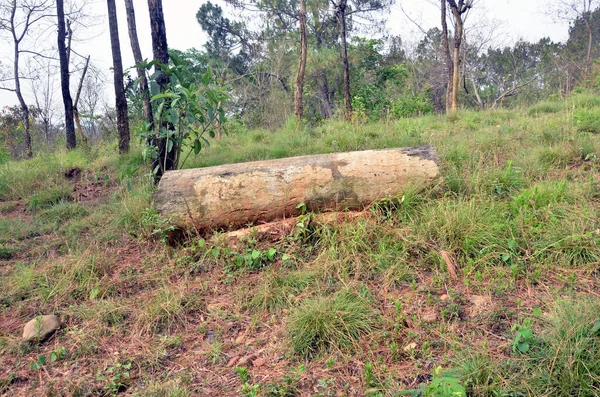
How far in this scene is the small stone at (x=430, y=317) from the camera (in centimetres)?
220

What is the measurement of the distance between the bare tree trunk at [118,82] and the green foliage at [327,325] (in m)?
5.86

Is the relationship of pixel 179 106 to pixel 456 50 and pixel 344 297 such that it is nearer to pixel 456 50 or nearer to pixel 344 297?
pixel 344 297

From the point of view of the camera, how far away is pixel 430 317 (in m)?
2.23

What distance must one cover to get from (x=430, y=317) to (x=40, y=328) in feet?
8.14

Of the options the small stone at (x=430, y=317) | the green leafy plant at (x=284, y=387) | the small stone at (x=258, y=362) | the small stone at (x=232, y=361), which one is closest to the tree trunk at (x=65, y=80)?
the small stone at (x=232, y=361)

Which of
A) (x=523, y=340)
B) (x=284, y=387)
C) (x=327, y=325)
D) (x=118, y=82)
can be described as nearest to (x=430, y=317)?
(x=523, y=340)

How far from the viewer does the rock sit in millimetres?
2465

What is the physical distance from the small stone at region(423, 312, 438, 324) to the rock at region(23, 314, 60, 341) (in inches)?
94.3

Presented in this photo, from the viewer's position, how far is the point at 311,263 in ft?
9.52

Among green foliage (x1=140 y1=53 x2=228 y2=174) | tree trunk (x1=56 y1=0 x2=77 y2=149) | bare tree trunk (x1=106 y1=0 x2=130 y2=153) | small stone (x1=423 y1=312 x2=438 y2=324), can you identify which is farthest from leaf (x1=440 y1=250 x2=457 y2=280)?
tree trunk (x1=56 y1=0 x2=77 y2=149)

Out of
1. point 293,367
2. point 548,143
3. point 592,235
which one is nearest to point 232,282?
point 293,367

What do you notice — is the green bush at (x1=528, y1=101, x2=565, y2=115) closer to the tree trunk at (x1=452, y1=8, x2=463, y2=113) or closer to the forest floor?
the tree trunk at (x1=452, y1=8, x2=463, y2=113)

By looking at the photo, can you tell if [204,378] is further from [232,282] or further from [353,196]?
[353,196]

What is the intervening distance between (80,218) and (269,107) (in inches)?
566
